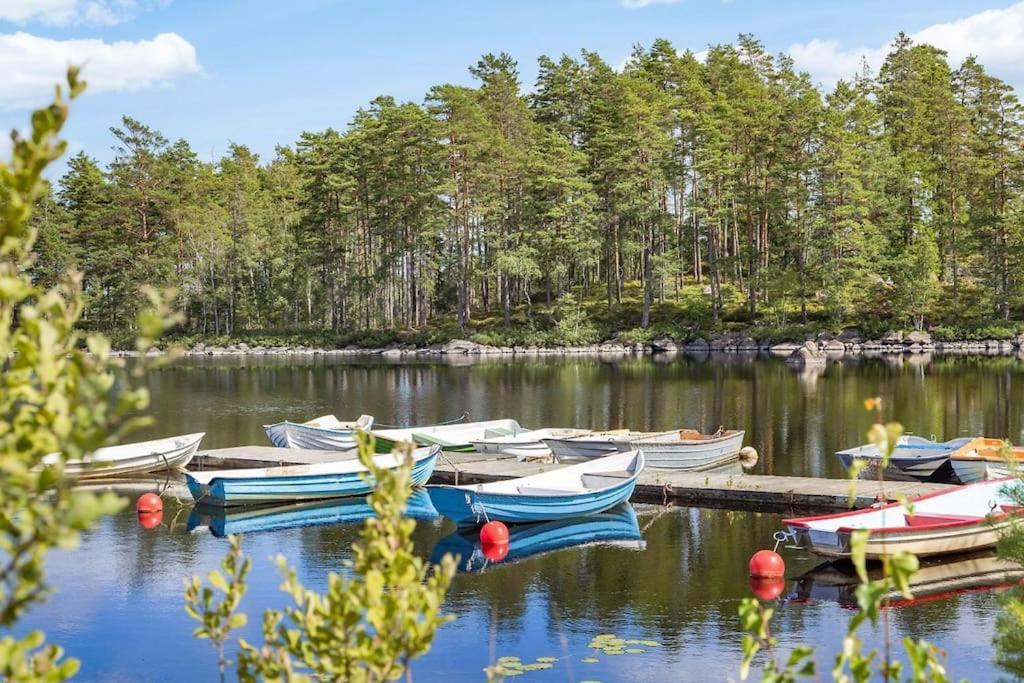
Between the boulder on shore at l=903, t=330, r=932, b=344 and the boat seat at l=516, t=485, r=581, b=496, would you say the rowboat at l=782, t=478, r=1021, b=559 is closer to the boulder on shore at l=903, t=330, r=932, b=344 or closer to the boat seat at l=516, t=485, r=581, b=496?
the boat seat at l=516, t=485, r=581, b=496

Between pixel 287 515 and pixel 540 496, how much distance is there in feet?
17.6

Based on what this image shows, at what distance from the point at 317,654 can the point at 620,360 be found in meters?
55.8

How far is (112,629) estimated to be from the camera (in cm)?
1338

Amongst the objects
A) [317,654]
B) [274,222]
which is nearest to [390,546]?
[317,654]

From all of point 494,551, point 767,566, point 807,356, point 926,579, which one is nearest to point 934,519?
point 926,579

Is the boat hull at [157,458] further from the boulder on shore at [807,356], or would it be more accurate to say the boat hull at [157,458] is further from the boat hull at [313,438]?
the boulder on shore at [807,356]

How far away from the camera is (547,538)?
17969 mm

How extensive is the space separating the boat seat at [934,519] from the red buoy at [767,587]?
2311 millimetres

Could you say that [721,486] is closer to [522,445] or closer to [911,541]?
[911,541]

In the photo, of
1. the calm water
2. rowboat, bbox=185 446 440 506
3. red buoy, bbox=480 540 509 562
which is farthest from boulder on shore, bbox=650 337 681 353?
red buoy, bbox=480 540 509 562

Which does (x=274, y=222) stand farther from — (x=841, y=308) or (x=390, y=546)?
(x=390, y=546)

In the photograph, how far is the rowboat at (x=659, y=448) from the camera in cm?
2350

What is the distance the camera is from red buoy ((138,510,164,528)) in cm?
1958

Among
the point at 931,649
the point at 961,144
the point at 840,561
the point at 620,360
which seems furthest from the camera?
the point at 961,144
